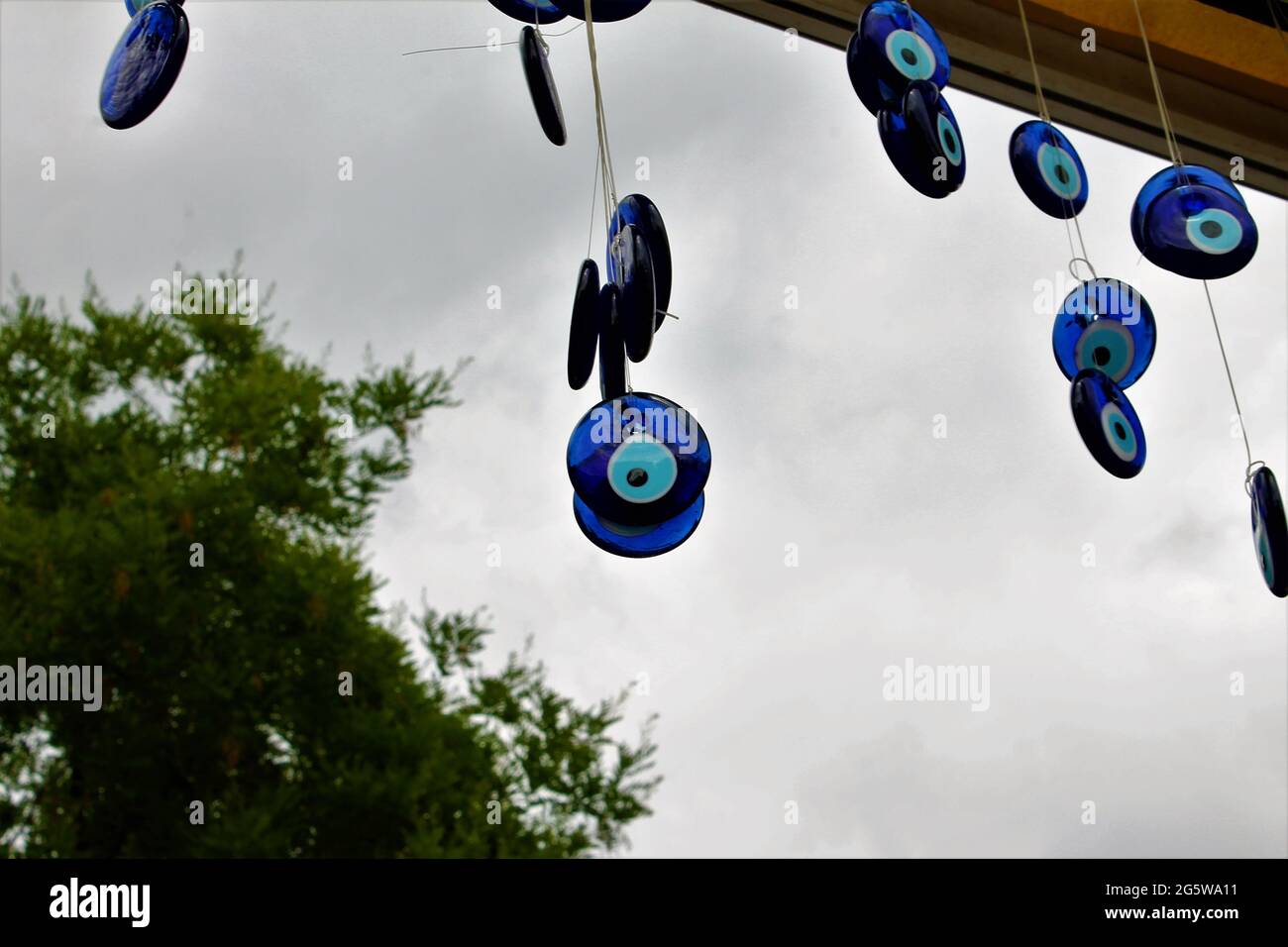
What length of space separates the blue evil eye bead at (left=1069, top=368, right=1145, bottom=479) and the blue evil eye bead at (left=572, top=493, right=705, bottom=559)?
0.50 meters

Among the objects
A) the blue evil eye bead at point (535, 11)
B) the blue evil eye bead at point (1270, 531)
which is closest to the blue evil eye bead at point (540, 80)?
the blue evil eye bead at point (535, 11)

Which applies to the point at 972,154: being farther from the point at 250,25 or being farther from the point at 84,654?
the point at 84,654

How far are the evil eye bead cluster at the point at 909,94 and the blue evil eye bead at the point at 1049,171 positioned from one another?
19cm

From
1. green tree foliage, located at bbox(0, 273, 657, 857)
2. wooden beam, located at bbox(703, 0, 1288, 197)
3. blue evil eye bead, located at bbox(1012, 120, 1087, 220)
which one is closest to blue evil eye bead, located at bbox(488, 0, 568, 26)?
blue evil eye bead, located at bbox(1012, 120, 1087, 220)

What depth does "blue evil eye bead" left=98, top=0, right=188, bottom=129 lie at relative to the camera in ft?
2.97

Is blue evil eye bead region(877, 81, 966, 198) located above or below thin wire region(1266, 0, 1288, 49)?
below

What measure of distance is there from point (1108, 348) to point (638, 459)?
0.72 metres

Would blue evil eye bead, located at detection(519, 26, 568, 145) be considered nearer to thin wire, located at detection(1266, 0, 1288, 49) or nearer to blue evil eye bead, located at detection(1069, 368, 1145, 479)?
blue evil eye bead, located at detection(1069, 368, 1145, 479)

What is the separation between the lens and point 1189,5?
1.95 metres

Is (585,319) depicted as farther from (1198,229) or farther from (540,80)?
(1198,229)

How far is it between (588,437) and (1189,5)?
1.67m

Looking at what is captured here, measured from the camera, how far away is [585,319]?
0.90 metres
